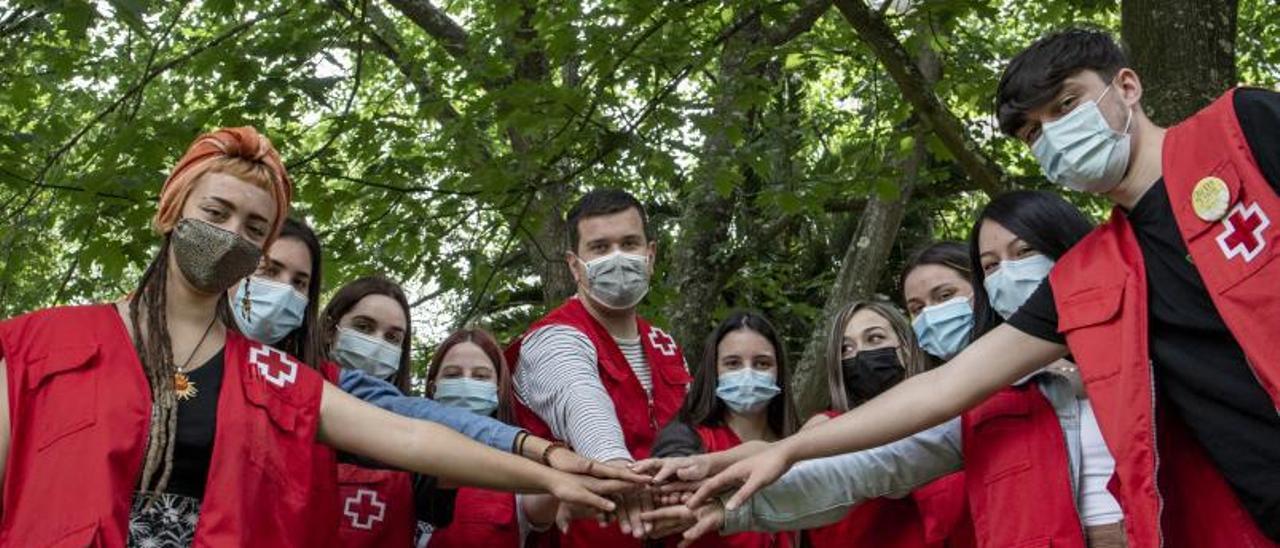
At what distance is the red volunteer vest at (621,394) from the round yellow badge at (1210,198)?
205cm

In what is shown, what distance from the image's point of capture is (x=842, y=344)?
465cm

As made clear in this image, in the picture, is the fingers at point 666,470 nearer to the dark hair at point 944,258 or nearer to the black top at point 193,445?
the dark hair at point 944,258

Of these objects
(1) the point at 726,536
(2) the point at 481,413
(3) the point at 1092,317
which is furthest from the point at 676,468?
(3) the point at 1092,317

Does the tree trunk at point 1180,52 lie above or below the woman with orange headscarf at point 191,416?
above

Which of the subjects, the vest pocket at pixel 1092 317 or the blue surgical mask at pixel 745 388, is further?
the blue surgical mask at pixel 745 388

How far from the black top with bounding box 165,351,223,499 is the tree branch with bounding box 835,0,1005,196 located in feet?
12.6

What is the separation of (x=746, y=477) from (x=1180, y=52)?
2473 millimetres

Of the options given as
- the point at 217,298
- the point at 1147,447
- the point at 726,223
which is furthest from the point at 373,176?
the point at 1147,447

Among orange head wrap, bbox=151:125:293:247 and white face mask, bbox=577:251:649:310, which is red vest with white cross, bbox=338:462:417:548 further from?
orange head wrap, bbox=151:125:293:247

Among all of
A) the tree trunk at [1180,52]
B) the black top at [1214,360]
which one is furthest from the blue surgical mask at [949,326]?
the tree trunk at [1180,52]

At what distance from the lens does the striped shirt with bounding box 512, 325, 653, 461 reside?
4242mm

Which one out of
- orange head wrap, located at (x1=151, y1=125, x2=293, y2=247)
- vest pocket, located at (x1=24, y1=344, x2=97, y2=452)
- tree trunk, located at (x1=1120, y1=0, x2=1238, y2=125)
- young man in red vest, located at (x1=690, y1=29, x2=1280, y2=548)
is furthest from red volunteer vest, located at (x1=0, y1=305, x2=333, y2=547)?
tree trunk, located at (x1=1120, y1=0, x2=1238, y2=125)

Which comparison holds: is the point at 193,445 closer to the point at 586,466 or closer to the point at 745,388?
the point at 586,466

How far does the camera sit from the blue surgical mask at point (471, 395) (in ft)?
15.4
